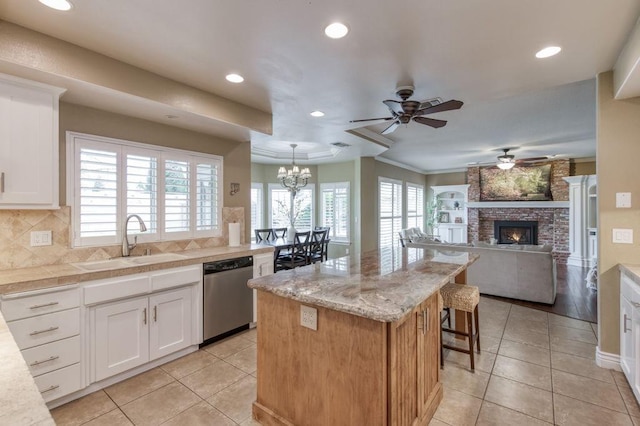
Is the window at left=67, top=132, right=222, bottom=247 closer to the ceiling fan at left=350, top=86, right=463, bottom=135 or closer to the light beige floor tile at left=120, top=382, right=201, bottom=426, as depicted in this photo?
the light beige floor tile at left=120, top=382, right=201, bottom=426

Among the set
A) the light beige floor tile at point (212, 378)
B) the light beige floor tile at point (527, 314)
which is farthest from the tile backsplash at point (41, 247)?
the light beige floor tile at point (527, 314)

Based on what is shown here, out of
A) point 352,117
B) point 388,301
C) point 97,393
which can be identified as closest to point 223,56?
point 352,117

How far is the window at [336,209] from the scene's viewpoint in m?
7.60

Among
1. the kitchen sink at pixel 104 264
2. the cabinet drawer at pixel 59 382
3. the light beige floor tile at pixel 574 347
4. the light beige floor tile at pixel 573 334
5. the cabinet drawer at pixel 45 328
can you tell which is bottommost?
the light beige floor tile at pixel 574 347

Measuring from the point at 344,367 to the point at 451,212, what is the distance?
31.3 ft

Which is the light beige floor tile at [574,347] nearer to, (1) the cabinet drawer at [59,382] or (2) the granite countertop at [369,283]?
(2) the granite countertop at [369,283]

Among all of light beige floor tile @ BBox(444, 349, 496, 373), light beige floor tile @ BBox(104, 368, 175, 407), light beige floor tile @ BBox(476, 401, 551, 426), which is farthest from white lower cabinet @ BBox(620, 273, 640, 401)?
light beige floor tile @ BBox(104, 368, 175, 407)

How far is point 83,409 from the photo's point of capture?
227 centimetres

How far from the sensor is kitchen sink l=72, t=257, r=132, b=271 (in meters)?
2.62

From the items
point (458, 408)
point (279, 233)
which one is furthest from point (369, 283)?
point (279, 233)

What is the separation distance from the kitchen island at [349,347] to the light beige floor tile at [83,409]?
3.87 feet

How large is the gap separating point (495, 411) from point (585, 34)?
278 cm

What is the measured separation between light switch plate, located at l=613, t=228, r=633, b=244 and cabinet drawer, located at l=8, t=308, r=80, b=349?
448 centimetres

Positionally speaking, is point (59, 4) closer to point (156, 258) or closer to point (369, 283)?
point (156, 258)
